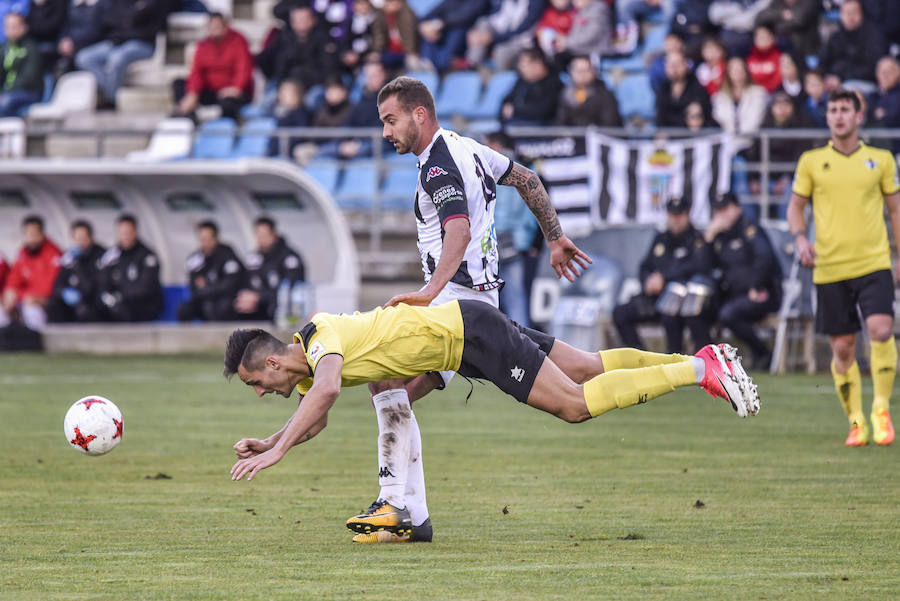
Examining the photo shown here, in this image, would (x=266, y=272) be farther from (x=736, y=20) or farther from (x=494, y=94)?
(x=736, y=20)

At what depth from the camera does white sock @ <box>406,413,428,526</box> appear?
6.89 meters

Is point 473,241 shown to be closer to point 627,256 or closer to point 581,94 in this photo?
point 627,256

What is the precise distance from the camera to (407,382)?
725 centimetres

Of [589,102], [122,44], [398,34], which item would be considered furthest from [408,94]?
[122,44]

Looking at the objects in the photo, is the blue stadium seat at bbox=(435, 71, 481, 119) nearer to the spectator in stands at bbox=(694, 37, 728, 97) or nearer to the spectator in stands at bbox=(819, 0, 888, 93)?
the spectator in stands at bbox=(694, 37, 728, 97)

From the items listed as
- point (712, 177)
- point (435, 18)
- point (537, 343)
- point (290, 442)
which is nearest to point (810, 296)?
point (712, 177)

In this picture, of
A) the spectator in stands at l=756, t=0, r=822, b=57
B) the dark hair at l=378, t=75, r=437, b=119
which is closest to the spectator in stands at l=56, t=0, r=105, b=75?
the spectator in stands at l=756, t=0, r=822, b=57

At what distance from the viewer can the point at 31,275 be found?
20703 mm

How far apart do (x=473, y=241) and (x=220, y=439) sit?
4457 mm

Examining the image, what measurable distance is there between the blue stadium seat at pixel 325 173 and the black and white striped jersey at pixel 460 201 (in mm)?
14170

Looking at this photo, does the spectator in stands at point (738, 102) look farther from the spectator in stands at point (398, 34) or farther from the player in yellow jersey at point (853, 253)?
the player in yellow jersey at point (853, 253)

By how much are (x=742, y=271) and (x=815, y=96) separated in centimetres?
287

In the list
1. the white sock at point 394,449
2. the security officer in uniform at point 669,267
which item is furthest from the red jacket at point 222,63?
the white sock at point 394,449

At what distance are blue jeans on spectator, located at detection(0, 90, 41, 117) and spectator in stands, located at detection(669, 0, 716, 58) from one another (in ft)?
35.4
